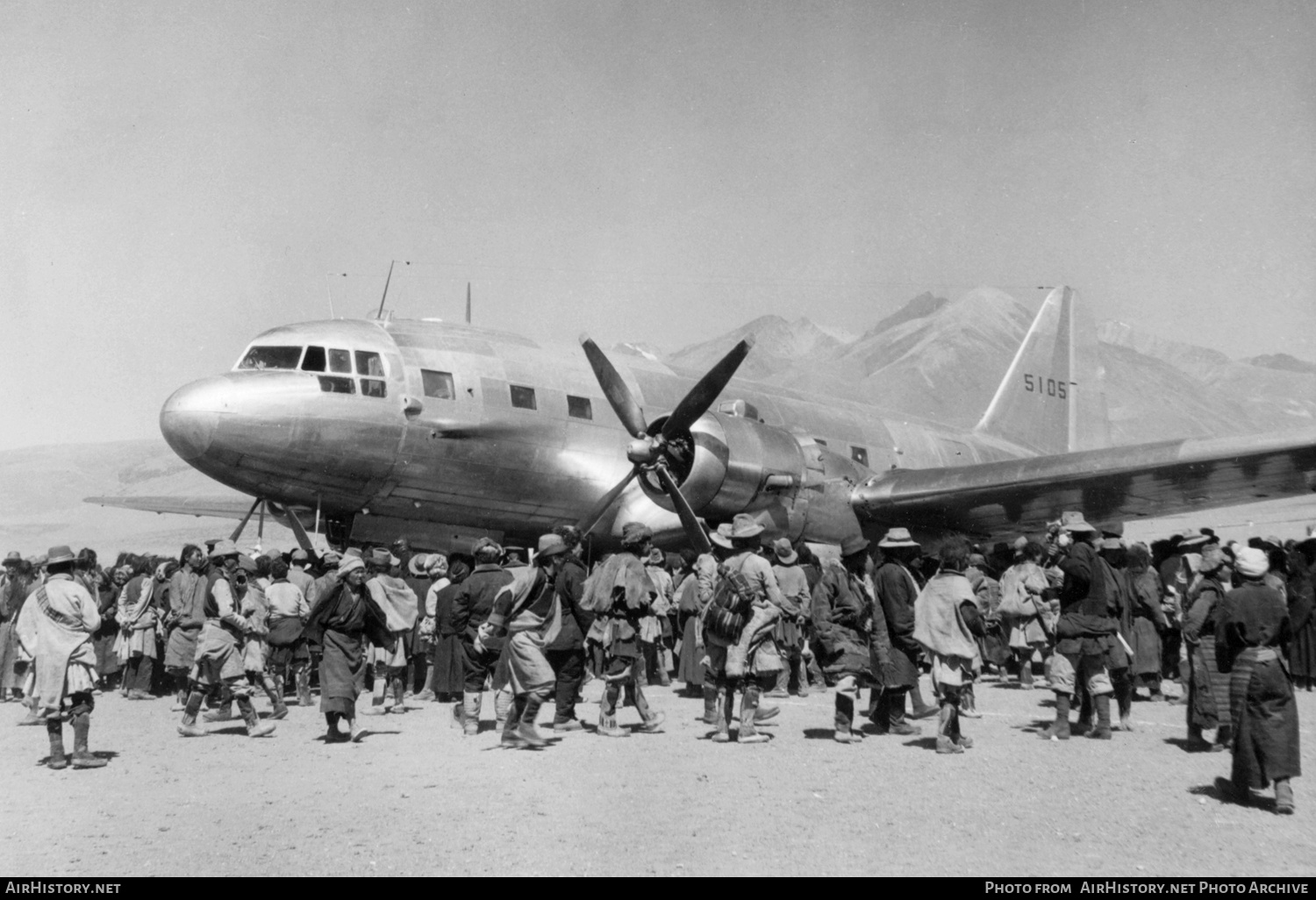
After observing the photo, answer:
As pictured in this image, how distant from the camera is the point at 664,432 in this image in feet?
49.6

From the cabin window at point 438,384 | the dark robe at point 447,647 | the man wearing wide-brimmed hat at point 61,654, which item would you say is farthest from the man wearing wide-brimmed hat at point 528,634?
the cabin window at point 438,384

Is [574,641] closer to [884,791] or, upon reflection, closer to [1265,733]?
[884,791]

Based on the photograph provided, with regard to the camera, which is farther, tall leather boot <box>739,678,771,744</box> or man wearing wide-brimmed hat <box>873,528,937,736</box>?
man wearing wide-brimmed hat <box>873,528,937,736</box>

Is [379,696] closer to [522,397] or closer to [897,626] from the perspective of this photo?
[522,397]

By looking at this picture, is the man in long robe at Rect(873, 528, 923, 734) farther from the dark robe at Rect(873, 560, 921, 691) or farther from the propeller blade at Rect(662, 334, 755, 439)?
the propeller blade at Rect(662, 334, 755, 439)

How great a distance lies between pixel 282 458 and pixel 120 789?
6.19 metres

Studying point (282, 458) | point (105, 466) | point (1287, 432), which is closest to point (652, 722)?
point (282, 458)

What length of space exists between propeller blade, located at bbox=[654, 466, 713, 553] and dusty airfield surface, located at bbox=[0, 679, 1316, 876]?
4.91m

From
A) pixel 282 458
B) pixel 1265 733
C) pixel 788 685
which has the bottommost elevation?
pixel 788 685

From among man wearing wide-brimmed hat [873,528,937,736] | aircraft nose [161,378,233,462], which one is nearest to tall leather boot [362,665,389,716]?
aircraft nose [161,378,233,462]

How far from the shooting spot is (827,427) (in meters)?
19.4

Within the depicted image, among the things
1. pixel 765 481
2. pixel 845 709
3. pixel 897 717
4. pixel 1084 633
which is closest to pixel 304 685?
pixel 765 481

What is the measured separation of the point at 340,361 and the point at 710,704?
276 inches

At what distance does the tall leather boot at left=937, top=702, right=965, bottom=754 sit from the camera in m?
8.68
